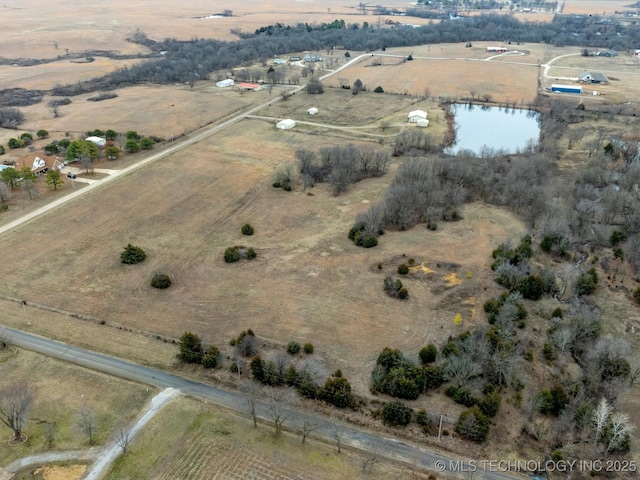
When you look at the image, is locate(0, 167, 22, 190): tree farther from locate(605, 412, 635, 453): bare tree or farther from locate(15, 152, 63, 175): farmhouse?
locate(605, 412, 635, 453): bare tree

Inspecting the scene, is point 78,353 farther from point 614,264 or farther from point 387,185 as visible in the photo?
point 614,264

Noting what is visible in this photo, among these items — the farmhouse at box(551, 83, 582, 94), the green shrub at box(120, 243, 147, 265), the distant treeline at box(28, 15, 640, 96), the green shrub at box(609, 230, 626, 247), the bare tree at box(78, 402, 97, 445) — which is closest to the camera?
the bare tree at box(78, 402, 97, 445)

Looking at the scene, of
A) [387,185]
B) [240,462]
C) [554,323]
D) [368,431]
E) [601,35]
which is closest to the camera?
[240,462]

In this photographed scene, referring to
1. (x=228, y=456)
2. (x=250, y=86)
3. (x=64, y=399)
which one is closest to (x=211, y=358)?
(x=228, y=456)

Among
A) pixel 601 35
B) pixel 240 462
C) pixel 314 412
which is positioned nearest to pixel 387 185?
pixel 314 412

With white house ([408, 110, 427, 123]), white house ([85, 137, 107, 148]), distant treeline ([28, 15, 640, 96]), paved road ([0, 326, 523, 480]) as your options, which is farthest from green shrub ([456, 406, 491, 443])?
distant treeline ([28, 15, 640, 96])
